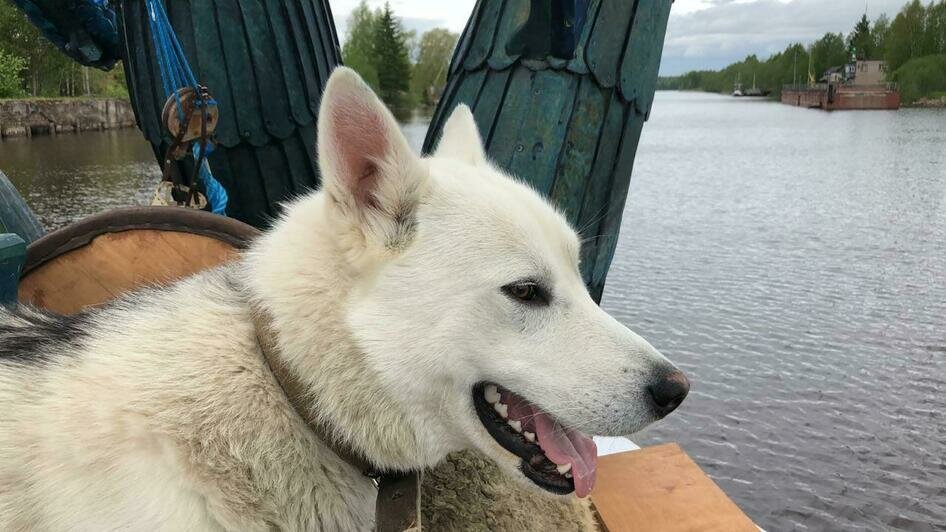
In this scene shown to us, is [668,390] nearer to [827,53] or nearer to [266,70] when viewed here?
[266,70]

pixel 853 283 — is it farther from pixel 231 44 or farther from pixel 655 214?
pixel 231 44

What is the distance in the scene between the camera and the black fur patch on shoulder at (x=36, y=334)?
2150mm

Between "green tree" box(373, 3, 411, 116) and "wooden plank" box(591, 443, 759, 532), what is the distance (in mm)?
81788

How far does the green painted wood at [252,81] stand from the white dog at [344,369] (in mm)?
2052

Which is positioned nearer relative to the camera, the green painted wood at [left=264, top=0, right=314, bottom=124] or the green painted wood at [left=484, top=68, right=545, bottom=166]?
the green painted wood at [left=484, top=68, right=545, bottom=166]

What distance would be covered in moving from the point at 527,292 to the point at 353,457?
747 millimetres

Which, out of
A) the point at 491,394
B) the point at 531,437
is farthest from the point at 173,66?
the point at 531,437

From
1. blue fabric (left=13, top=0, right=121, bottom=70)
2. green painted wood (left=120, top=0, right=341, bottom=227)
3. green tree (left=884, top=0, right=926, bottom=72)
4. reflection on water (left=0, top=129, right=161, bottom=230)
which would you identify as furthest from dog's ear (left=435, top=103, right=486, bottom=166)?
green tree (left=884, top=0, right=926, bottom=72)

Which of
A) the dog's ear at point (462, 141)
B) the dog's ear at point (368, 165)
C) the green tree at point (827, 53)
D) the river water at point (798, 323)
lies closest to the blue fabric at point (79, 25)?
the dog's ear at point (462, 141)

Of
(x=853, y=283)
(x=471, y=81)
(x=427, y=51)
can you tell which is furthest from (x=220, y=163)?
(x=427, y=51)

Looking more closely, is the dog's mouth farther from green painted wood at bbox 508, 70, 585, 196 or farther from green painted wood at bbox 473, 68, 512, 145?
green painted wood at bbox 473, 68, 512, 145

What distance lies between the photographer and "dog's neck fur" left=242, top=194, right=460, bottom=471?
6.94 feet

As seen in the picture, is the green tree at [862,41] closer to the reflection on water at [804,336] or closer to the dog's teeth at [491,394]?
the reflection on water at [804,336]

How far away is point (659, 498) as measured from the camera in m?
3.04
